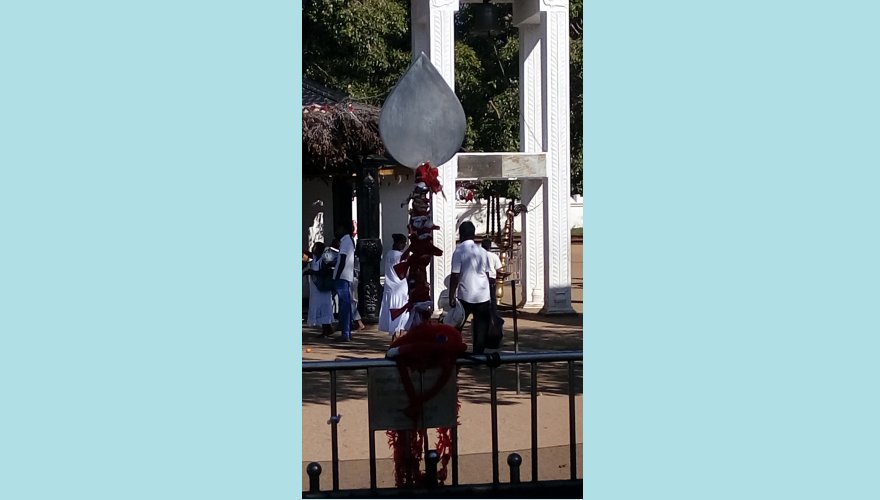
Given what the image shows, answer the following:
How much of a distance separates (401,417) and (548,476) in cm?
101

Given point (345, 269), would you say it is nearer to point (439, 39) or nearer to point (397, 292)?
point (397, 292)

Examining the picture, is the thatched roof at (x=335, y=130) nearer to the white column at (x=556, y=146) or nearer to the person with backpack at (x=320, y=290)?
the person with backpack at (x=320, y=290)

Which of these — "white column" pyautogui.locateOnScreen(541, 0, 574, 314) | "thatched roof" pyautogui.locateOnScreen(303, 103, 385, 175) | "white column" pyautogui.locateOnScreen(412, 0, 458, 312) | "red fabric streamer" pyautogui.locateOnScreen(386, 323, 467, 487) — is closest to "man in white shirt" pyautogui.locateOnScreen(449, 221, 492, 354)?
"thatched roof" pyautogui.locateOnScreen(303, 103, 385, 175)

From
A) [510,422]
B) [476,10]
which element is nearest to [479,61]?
[476,10]

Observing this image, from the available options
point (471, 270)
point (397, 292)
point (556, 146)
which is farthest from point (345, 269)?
point (556, 146)

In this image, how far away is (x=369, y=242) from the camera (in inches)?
434

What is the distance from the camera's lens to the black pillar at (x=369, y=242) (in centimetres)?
1040

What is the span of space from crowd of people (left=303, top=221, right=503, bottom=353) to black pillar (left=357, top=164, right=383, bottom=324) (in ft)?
0.47

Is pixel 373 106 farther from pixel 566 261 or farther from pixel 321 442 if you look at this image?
pixel 321 442

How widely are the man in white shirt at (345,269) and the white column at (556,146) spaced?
2571 mm

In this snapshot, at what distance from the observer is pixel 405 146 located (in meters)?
5.42

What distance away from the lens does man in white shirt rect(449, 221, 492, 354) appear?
793cm

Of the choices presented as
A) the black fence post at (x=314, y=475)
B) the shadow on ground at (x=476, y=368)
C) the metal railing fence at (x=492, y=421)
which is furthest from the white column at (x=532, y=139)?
the black fence post at (x=314, y=475)

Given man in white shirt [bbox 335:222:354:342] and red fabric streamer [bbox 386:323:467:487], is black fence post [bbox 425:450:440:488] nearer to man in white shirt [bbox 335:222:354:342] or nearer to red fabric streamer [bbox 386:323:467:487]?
red fabric streamer [bbox 386:323:467:487]
